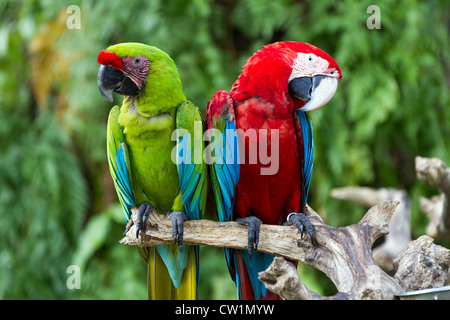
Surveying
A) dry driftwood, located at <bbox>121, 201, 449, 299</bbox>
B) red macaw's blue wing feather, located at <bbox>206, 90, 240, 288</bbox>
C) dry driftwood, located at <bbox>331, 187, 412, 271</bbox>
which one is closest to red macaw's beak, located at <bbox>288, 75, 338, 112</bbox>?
red macaw's blue wing feather, located at <bbox>206, 90, 240, 288</bbox>

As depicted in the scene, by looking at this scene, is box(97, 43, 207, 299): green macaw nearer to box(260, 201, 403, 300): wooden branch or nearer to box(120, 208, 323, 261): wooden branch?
box(120, 208, 323, 261): wooden branch

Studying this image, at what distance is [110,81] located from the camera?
1166 millimetres

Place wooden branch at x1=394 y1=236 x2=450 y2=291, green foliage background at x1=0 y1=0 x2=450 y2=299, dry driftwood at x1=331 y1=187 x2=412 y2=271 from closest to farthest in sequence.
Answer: wooden branch at x1=394 y1=236 x2=450 y2=291
dry driftwood at x1=331 y1=187 x2=412 y2=271
green foliage background at x1=0 y1=0 x2=450 y2=299

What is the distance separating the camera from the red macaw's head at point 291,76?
121 centimetres

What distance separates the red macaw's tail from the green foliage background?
96 centimetres

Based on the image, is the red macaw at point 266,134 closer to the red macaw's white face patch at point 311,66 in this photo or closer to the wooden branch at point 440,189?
the red macaw's white face patch at point 311,66

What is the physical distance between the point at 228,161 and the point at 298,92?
26 centimetres

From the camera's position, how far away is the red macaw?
1.21 meters

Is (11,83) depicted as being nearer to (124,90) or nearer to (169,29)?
(169,29)

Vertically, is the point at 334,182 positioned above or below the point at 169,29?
below

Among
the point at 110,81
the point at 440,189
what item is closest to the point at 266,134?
the point at 110,81

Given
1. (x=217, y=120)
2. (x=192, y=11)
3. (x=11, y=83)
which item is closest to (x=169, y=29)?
(x=192, y=11)

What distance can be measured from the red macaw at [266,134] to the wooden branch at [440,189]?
58 cm

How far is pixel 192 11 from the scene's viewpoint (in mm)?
2379
